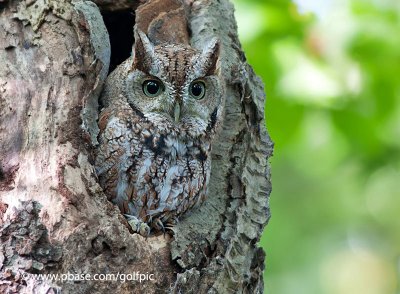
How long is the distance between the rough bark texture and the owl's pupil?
25 centimetres

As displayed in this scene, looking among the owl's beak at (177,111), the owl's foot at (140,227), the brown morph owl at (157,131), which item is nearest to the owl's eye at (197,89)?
the brown morph owl at (157,131)

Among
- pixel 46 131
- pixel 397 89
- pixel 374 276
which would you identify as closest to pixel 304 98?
pixel 397 89

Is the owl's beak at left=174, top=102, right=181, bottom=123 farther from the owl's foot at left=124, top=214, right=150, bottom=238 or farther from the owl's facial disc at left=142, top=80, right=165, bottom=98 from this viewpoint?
the owl's foot at left=124, top=214, right=150, bottom=238

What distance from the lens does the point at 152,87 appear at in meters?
3.73

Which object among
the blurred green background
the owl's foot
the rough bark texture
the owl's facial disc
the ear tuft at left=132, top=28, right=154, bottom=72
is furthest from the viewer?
the blurred green background

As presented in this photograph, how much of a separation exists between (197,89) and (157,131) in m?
0.33

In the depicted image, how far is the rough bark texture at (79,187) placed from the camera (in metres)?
2.96

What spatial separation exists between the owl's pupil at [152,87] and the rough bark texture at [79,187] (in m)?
0.25

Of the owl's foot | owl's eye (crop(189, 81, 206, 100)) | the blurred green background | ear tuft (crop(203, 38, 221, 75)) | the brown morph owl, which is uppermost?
the blurred green background

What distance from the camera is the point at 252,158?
12.7 ft

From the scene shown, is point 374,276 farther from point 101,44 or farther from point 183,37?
point 101,44

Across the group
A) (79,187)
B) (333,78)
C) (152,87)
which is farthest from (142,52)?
(333,78)

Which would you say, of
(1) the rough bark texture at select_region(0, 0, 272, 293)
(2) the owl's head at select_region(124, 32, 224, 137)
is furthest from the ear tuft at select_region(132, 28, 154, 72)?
(1) the rough bark texture at select_region(0, 0, 272, 293)

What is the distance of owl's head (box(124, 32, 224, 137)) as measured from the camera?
367 centimetres
